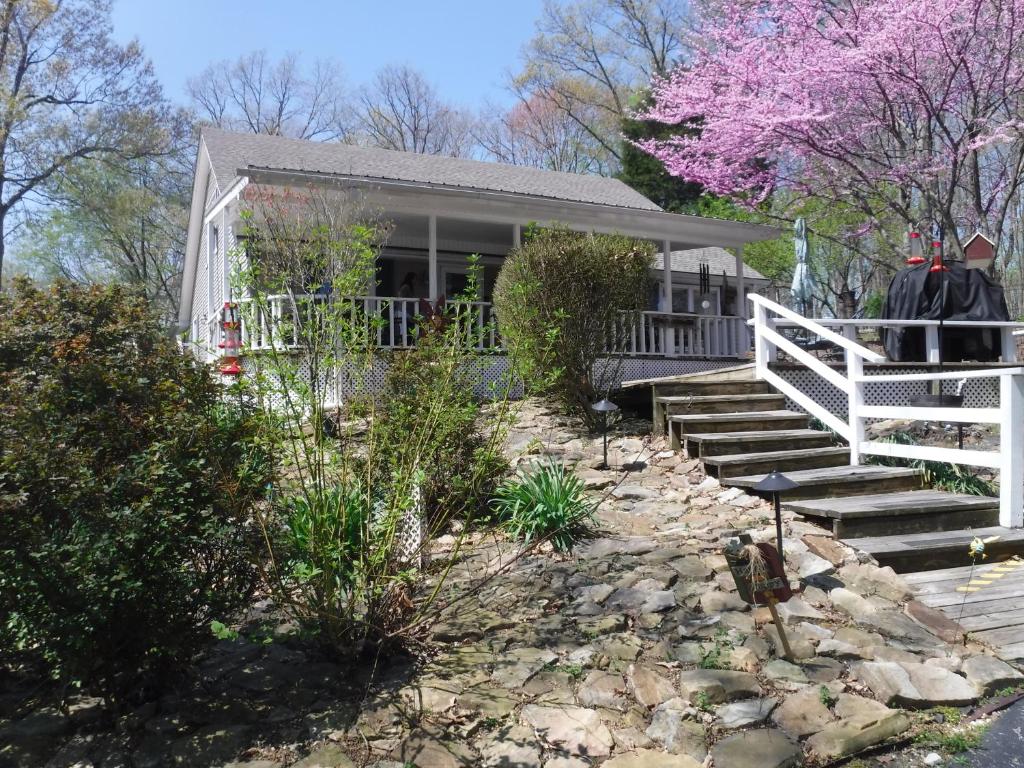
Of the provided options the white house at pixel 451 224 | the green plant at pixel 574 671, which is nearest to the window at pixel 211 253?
the white house at pixel 451 224

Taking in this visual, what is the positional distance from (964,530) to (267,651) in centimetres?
463

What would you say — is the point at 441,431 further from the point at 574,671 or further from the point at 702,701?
the point at 702,701

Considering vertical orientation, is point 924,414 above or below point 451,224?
below

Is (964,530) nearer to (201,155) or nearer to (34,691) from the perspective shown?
(34,691)

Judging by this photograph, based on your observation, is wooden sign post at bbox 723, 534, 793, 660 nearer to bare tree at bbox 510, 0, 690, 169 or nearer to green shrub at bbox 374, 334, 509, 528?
green shrub at bbox 374, 334, 509, 528

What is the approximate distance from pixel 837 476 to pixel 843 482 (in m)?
0.07

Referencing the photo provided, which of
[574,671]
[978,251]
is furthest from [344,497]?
[978,251]

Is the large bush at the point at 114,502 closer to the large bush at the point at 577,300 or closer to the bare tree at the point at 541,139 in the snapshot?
the large bush at the point at 577,300

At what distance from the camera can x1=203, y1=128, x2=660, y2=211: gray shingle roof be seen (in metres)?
14.3

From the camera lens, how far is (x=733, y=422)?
7.40 metres

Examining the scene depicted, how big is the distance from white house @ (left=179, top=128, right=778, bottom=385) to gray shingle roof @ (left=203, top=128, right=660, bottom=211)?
0.12 ft

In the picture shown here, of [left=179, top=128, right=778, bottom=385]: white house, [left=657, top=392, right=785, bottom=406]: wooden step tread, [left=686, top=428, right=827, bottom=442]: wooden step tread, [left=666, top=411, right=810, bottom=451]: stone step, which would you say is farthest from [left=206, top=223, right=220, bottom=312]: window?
[left=686, top=428, right=827, bottom=442]: wooden step tread

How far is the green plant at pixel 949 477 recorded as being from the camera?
6407 mm

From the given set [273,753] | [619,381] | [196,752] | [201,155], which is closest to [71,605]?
[196,752]
